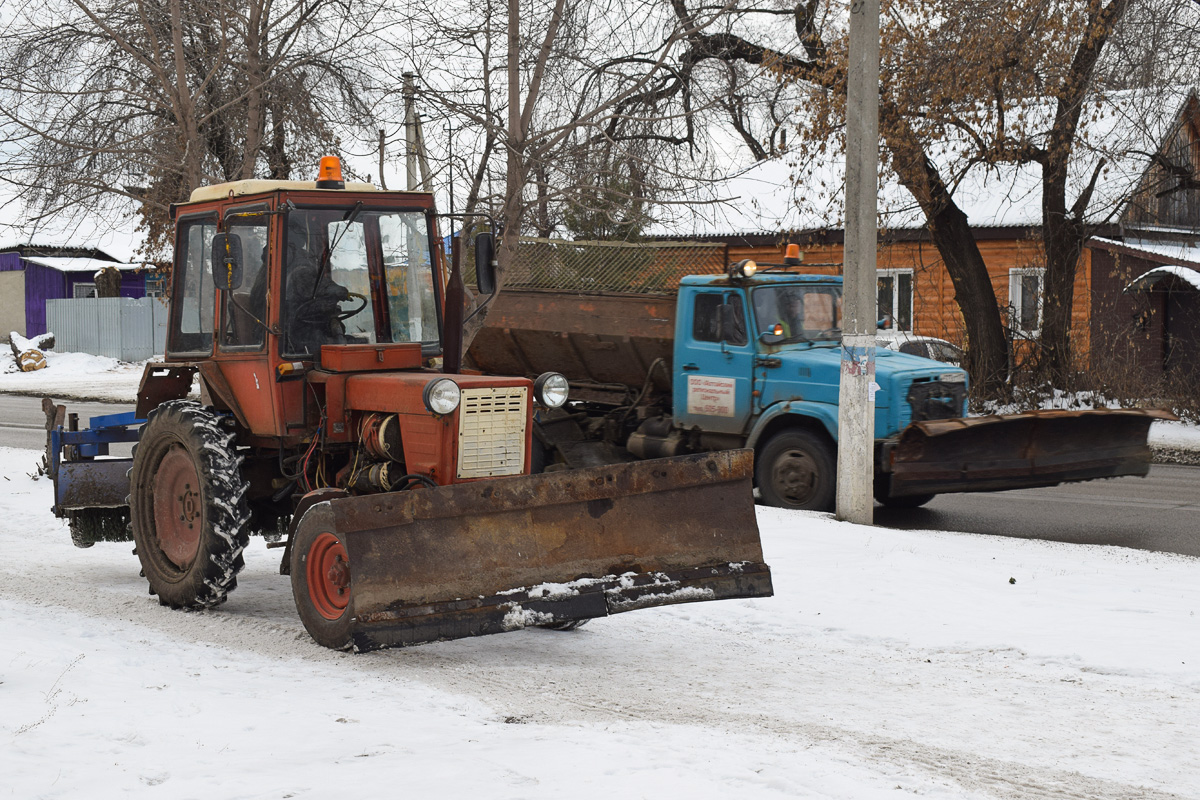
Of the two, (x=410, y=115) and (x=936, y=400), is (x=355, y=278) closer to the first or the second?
(x=410, y=115)

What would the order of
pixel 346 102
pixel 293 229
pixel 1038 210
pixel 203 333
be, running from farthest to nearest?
pixel 1038 210 → pixel 346 102 → pixel 203 333 → pixel 293 229

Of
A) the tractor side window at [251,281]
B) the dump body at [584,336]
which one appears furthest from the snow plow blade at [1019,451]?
the tractor side window at [251,281]

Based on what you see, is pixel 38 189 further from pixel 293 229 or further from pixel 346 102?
pixel 293 229

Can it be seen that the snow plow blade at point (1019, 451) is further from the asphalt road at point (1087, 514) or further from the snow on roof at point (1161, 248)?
the snow on roof at point (1161, 248)

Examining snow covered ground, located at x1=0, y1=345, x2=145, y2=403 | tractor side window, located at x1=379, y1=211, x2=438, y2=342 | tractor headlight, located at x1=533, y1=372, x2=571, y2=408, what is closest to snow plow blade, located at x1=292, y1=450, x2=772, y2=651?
tractor headlight, located at x1=533, y1=372, x2=571, y2=408

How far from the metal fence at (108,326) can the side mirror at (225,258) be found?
112ft

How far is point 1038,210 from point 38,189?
19.3 metres

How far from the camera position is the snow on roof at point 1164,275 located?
2188 centimetres

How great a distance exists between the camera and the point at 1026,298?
25766 millimetres

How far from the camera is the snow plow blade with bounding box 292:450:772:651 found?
6.18 meters

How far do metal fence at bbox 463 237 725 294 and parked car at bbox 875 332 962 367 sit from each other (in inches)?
212

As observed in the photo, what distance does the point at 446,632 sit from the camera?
615 centimetres

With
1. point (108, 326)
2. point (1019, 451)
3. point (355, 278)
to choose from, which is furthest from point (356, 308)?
point (108, 326)

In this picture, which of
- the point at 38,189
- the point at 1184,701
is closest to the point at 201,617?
the point at 1184,701
